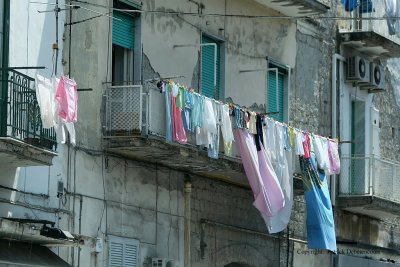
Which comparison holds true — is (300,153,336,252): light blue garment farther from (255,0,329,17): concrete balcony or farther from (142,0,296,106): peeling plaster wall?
(255,0,329,17): concrete balcony

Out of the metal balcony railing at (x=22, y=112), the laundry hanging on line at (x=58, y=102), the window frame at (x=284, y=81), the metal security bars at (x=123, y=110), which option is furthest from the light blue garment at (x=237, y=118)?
the metal balcony railing at (x=22, y=112)

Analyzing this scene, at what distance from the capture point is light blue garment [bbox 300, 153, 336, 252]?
25.0 meters

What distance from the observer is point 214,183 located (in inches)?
951

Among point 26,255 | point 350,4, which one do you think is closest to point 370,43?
point 350,4

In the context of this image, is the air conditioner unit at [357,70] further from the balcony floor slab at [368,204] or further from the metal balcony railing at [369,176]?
the balcony floor slab at [368,204]

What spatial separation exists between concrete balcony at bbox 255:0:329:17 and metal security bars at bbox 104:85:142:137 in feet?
18.9

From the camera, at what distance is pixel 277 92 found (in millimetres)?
26094

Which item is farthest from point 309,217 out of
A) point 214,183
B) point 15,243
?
point 15,243

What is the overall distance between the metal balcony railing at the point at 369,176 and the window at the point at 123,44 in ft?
24.8

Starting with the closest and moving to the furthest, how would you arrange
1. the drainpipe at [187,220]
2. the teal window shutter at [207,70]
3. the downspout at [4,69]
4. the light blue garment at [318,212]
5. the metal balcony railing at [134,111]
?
the downspout at [4,69] < the metal balcony railing at [134,111] < the drainpipe at [187,220] < the teal window shutter at [207,70] < the light blue garment at [318,212]

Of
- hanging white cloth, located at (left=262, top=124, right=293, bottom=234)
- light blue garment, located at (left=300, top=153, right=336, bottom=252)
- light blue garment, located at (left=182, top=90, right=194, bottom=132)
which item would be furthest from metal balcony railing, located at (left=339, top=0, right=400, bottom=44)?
light blue garment, located at (left=182, top=90, right=194, bottom=132)

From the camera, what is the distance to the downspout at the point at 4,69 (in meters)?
17.5

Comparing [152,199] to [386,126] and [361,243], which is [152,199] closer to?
[361,243]

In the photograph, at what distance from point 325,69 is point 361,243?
3.68m
